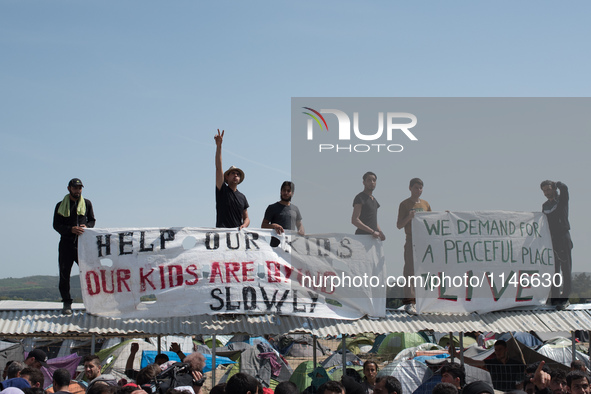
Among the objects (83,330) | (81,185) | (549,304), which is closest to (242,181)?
(81,185)

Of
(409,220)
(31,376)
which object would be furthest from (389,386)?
(409,220)

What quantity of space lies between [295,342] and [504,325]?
20261 mm

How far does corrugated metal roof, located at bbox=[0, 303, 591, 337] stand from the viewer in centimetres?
951

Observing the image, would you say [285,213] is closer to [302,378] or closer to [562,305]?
[302,378]

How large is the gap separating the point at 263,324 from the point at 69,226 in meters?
3.31

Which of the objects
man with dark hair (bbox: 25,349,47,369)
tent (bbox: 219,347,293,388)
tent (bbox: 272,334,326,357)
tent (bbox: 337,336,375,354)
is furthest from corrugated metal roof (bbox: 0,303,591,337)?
tent (bbox: 337,336,375,354)

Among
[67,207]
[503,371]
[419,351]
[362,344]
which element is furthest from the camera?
[362,344]

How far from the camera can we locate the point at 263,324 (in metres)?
10.1

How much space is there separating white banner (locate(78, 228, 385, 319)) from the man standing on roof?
26 cm

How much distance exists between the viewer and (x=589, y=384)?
7.32m

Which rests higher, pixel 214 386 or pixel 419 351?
pixel 214 386

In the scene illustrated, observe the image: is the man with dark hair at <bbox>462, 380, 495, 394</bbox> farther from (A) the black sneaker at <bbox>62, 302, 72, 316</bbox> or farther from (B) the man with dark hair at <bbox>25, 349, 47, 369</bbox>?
(B) the man with dark hair at <bbox>25, 349, 47, 369</bbox>

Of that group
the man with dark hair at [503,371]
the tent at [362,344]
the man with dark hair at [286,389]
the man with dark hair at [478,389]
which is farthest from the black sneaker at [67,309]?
the tent at [362,344]

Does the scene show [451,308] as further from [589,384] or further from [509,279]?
[589,384]
